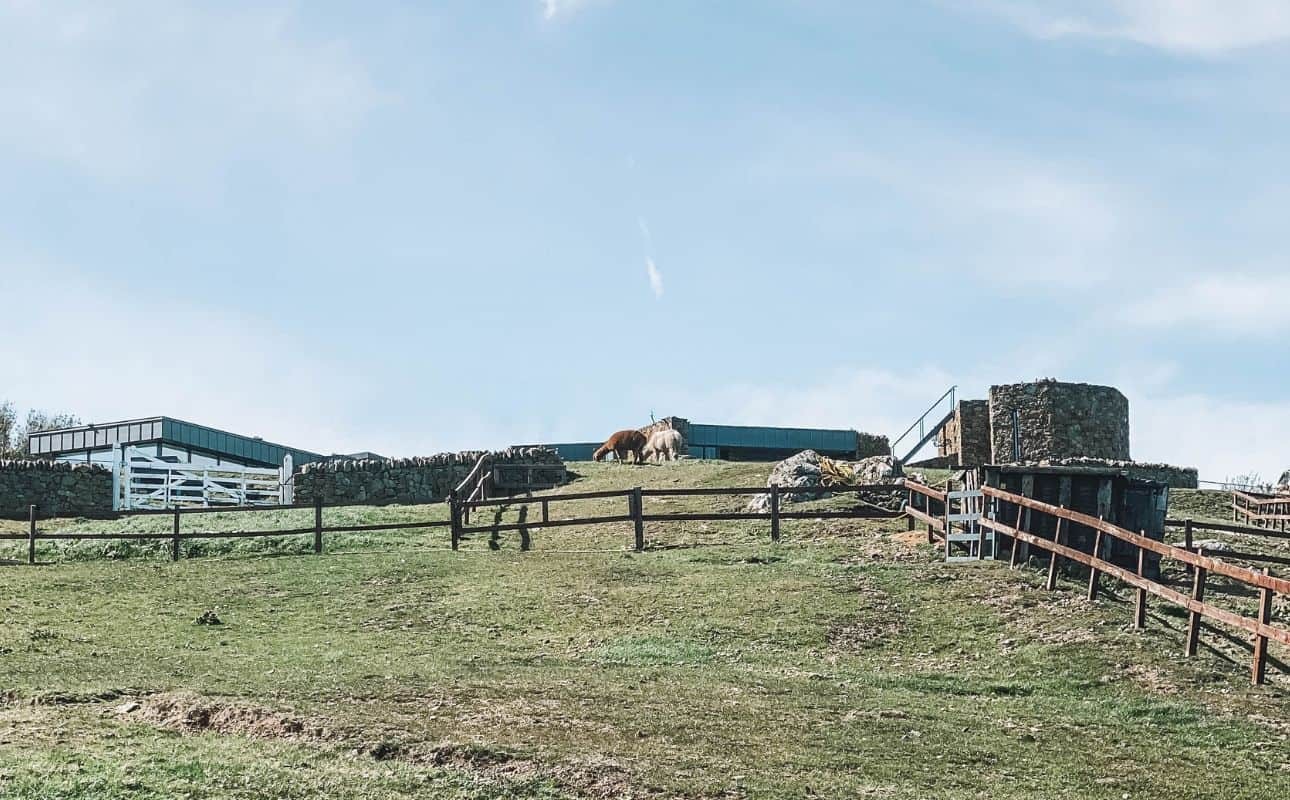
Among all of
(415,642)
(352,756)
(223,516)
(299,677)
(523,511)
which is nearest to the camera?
(352,756)

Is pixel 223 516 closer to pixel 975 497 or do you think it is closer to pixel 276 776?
pixel 975 497

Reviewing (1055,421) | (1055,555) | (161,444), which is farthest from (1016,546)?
(161,444)

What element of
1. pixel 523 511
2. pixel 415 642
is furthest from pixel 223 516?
pixel 415 642

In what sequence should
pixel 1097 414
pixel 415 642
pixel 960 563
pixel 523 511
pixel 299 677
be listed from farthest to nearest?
pixel 1097 414 → pixel 523 511 → pixel 960 563 → pixel 415 642 → pixel 299 677

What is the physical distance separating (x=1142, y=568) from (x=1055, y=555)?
1.15 m

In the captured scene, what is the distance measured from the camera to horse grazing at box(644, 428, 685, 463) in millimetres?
46344

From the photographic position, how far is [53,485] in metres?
39.3

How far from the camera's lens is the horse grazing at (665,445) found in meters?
46.3

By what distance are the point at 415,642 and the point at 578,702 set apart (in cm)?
523

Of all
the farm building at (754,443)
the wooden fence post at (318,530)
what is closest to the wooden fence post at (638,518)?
the wooden fence post at (318,530)

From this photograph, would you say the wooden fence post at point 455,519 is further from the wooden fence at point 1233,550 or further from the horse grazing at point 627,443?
the horse grazing at point 627,443

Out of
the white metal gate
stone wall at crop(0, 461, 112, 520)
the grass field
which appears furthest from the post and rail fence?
stone wall at crop(0, 461, 112, 520)

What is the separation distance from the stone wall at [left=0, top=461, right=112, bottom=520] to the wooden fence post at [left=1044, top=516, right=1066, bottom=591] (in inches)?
1100

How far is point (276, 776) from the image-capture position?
9.61 metres
